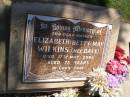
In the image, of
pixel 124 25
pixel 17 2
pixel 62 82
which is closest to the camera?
pixel 17 2

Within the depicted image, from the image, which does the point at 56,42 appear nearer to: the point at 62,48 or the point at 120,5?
the point at 62,48

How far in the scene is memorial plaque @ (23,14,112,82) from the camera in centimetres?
365

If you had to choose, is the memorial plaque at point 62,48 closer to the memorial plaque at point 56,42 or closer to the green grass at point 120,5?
the memorial plaque at point 56,42

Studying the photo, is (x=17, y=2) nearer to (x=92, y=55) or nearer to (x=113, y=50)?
(x=92, y=55)

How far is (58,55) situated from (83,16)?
1.70 ft

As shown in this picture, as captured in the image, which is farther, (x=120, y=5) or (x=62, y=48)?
(x=120, y=5)

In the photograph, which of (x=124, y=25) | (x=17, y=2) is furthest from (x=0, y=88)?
(x=124, y=25)

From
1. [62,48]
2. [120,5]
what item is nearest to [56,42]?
[62,48]

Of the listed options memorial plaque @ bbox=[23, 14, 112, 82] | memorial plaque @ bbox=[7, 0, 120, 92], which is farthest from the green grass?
memorial plaque @ bbox=[23, 14, 112, 82]

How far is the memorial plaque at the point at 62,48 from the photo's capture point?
3.65 metres

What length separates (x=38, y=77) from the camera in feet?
12.5

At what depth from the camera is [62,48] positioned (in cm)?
383

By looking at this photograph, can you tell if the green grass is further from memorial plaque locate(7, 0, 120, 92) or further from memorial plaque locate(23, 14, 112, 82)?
memorial plaque locate(23, 14, 112, 82)

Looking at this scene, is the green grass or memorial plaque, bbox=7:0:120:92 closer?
memorial plaque, bbox=7:0:120:92
